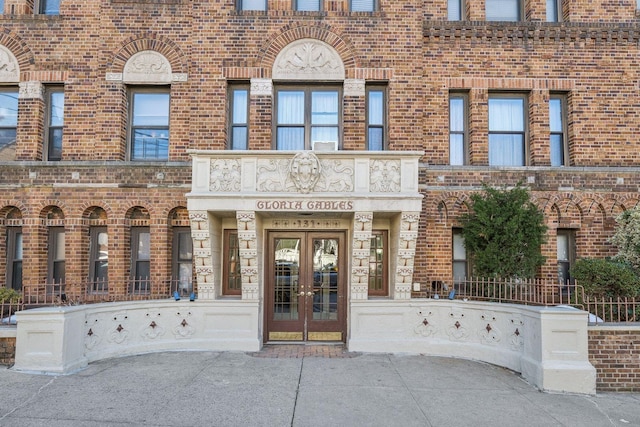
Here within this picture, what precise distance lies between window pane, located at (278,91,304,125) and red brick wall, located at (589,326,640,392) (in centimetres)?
721

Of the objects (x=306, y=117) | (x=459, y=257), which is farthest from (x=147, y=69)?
(x=459, y=257)

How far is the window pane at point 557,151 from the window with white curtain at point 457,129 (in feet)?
7.13

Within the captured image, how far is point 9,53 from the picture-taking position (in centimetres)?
992

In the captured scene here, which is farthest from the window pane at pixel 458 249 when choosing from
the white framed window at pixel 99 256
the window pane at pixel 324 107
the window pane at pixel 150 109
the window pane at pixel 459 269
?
the white framed window at pixel 99 256

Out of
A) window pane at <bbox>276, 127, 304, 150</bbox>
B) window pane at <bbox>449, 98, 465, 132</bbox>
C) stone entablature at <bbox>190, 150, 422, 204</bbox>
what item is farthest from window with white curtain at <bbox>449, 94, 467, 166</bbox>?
window pane at <bbox>276, 127, 304, 150</bbox>

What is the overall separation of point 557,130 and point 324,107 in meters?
5.80

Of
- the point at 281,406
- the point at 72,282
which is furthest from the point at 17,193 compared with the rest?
the point at 281,406

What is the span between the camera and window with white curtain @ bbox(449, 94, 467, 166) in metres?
10.2

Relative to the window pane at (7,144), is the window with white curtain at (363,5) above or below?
above

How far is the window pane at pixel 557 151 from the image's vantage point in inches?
405

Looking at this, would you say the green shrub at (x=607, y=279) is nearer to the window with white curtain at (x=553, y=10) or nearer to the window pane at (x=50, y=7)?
the window with white curtain at (x=553, y=10)

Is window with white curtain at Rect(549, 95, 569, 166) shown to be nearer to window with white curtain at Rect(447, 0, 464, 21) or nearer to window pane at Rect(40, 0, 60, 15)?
window with white curtain at Rect(447, 0, 464, 21)

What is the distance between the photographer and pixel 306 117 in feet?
32.3

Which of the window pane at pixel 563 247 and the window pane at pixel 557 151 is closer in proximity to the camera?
the window pane at pixel 563 247
